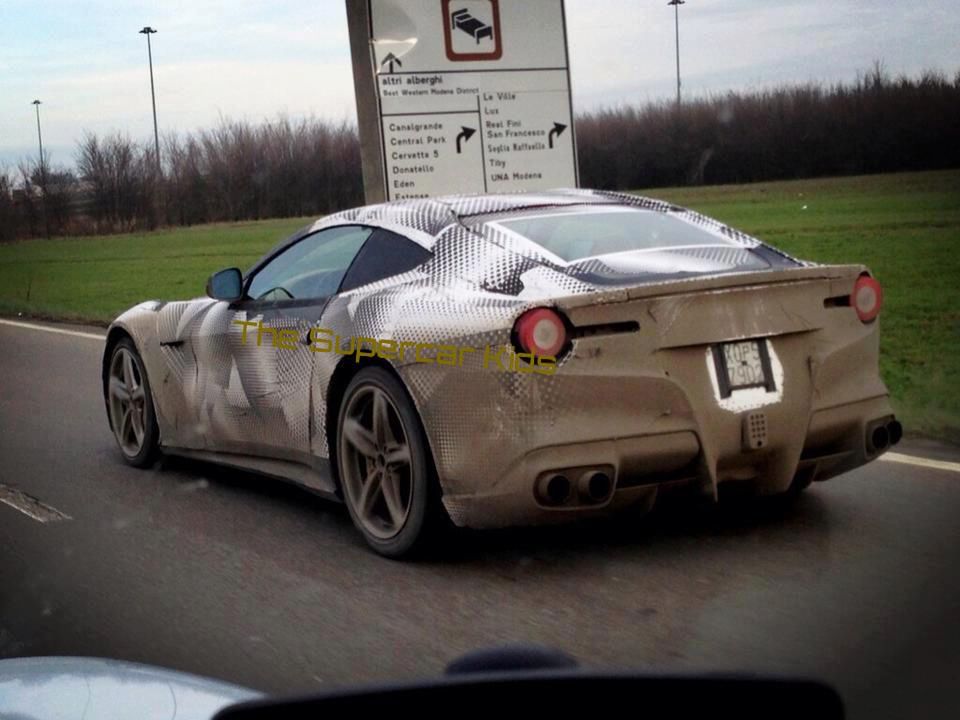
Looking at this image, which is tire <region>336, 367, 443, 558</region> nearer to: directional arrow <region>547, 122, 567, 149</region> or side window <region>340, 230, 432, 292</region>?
side window <region>340, 230, 432, 292</region>

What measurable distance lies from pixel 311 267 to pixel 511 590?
82.4 inches

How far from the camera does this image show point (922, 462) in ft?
23.2

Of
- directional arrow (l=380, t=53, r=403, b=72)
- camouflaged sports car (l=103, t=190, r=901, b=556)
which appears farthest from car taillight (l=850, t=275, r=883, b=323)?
directional arrow (l=380, t=53, r=403, b=72)

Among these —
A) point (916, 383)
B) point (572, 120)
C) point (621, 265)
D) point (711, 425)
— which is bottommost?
point (916, 383)

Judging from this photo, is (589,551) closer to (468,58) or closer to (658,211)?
(658,211)

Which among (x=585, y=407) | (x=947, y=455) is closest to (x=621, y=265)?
(x=585, y=407)

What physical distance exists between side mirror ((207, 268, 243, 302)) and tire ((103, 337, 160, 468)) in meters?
1.06

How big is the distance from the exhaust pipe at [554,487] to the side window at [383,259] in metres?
1.23

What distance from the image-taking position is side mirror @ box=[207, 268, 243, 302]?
6.73m

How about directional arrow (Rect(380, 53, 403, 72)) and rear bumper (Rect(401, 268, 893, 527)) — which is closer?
rear bumper (Rect(401, 268, 893, 527))

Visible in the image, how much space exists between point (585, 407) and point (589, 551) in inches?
32.8

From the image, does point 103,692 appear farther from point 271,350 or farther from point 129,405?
point 129,405

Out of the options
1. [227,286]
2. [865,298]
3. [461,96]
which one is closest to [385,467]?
[227,286]

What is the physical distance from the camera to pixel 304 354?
6023 mm
